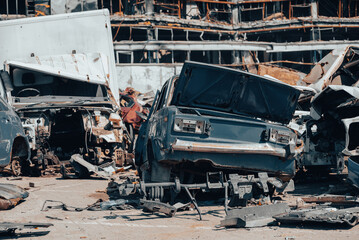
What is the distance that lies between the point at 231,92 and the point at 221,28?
27925 millimetres

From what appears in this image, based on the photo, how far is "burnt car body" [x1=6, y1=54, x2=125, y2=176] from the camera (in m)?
12.4

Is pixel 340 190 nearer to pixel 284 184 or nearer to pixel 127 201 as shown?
pixel 284 184

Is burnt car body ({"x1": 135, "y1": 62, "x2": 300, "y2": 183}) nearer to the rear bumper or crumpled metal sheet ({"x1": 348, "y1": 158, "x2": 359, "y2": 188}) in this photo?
the rear bumper

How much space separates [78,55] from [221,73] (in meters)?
8.06

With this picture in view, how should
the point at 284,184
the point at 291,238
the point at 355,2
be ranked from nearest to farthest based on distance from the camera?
the point at 291,238 → the point at 284,184 → the point at 355,2

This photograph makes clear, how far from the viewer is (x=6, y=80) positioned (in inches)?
519

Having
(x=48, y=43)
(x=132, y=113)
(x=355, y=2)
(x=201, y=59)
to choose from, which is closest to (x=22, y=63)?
(x=48, y=43)

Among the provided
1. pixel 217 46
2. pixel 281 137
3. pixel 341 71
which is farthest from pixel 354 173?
pixel 217 46

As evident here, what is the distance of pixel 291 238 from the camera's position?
5.14 metres

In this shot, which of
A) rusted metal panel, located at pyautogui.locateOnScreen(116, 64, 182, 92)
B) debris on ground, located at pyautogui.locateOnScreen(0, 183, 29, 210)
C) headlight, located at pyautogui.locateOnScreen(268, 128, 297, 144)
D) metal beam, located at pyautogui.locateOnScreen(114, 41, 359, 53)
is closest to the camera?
headlight, located at pyautogui.locateOnScreen(268, 128, 297, 144)

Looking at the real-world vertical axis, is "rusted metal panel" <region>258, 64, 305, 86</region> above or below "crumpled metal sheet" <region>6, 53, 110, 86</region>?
below

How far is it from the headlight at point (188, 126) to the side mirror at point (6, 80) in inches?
301

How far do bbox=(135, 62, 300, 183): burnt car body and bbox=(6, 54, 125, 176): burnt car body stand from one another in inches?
192

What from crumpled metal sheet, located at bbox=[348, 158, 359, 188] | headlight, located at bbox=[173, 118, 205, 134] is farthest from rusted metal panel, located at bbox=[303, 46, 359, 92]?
headlight, located at bbox=[173, 118, 205, 134]
